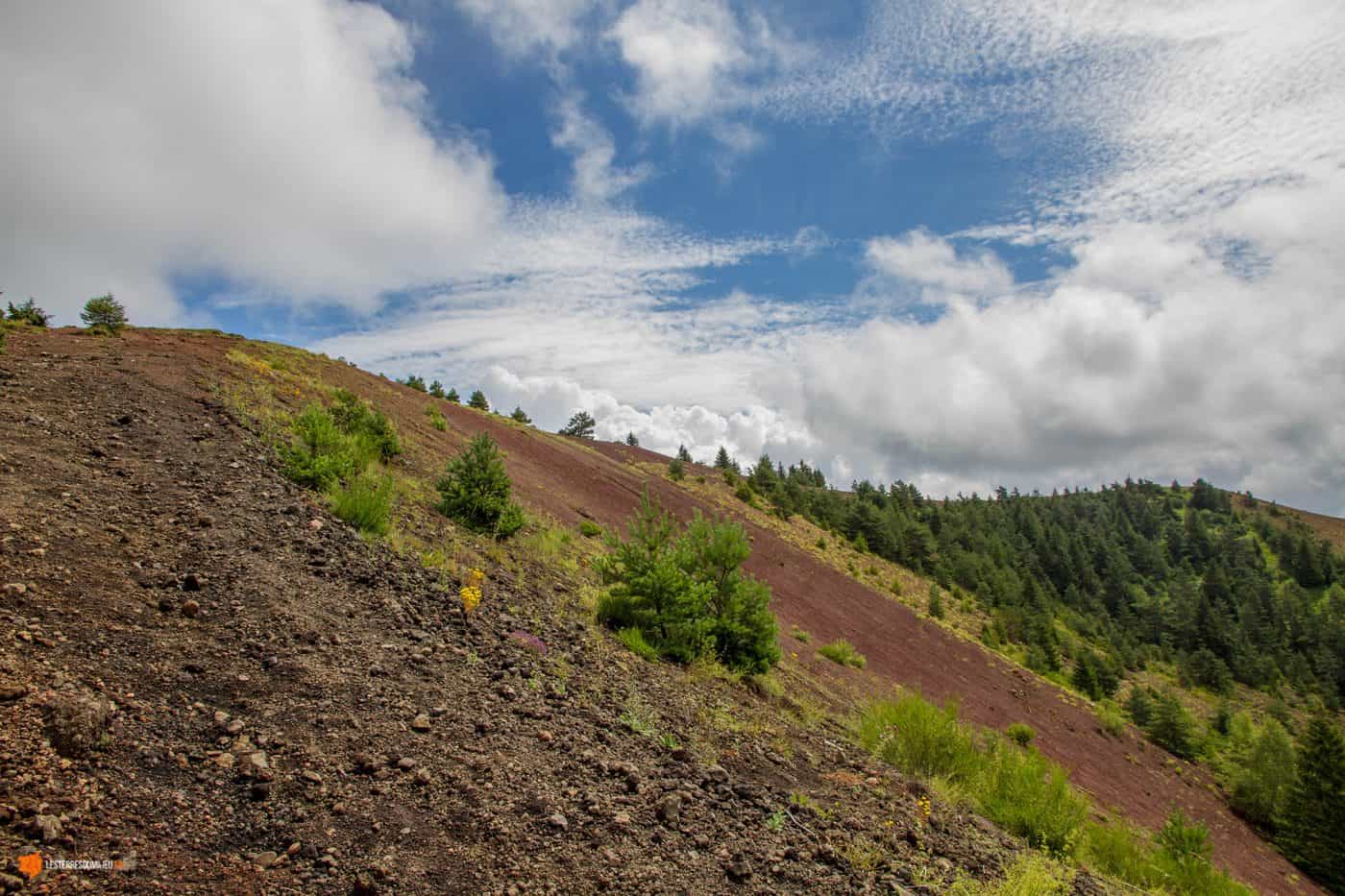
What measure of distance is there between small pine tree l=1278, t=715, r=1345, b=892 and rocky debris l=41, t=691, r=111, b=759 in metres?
35.6

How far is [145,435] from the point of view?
720 centimetres

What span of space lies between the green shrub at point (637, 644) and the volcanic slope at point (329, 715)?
0.19 m

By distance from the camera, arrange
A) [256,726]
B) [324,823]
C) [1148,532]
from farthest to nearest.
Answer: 1. [1148,532]
2. [256,726]
3. [324,823]

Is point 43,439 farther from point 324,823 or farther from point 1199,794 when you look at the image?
point 1199,794

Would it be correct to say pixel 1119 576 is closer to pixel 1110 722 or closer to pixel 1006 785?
pixel 1110 722

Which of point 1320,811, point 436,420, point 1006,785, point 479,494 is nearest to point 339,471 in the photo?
point 479,494

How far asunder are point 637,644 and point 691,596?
1035mm

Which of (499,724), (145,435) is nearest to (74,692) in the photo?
(499,724)

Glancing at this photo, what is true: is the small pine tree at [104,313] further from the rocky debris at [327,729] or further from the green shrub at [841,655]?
the green shrub at [841,655]

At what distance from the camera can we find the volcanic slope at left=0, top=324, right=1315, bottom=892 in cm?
293

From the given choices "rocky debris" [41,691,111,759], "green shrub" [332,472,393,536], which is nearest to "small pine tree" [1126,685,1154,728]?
"green shrub" [332,472,393,536]

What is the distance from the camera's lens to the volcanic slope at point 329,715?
293cm

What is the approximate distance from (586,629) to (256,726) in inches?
156

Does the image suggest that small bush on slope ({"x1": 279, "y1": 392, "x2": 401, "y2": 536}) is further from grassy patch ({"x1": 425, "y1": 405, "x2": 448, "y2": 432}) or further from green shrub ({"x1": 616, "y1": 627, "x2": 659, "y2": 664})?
grassy patch ({"x1": 425, "y1": 405, "x2": 448, "y2": 432})
